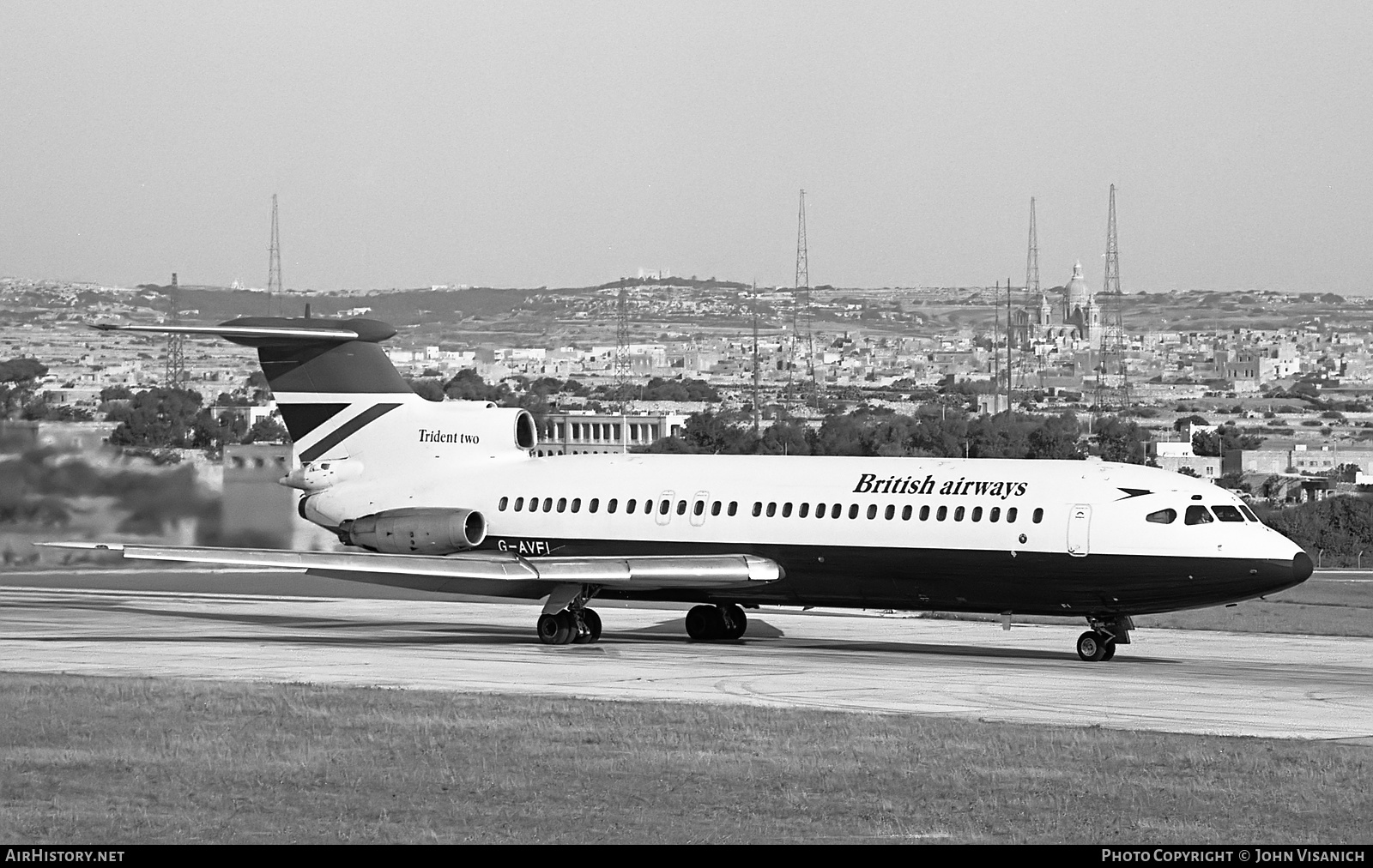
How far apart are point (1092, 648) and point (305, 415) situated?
629 inches

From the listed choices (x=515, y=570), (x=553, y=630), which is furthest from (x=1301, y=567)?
(x=515, y=570)

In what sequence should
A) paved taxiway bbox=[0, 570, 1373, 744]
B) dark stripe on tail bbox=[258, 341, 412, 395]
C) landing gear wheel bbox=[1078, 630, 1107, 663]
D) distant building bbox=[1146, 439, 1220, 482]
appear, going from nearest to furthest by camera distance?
paved taxiway bbox=[0, 570, 1373, 744] → landing gear wheel bbox=[1078, 630, 1107, 663] → dark stripe on tail bbox=[258, 341, 412, 395] → distant building bbox=[1146, 439, 1220, 482]

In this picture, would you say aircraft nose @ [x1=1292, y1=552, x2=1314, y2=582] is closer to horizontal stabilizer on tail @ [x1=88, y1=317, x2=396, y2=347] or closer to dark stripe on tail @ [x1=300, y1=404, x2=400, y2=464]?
dark stripe on tail @ [x1=300, y1=404, x2=400, y2=464]

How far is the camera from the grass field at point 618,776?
15055 millimetres

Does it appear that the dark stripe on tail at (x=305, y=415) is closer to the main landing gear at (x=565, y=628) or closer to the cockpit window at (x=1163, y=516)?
the main landing gear at (x=565, y=628)

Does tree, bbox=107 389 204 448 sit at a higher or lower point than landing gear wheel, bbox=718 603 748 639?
higher

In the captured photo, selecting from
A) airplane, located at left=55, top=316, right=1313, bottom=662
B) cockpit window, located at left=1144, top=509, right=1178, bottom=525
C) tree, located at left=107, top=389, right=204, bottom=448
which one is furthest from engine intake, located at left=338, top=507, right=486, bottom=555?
tree, located at left=107, top=389, right=204, bottom=448

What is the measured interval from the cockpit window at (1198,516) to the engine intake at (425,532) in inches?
515

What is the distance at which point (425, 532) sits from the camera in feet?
118

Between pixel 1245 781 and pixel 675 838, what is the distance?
20.0 ft

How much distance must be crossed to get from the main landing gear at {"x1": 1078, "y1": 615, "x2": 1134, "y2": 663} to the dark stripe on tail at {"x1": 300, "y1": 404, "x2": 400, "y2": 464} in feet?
46.3

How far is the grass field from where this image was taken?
15.1 metres

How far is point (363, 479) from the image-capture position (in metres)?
37.5

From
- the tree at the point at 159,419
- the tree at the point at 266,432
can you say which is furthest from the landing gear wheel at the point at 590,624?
the tree at the point at 266,432
